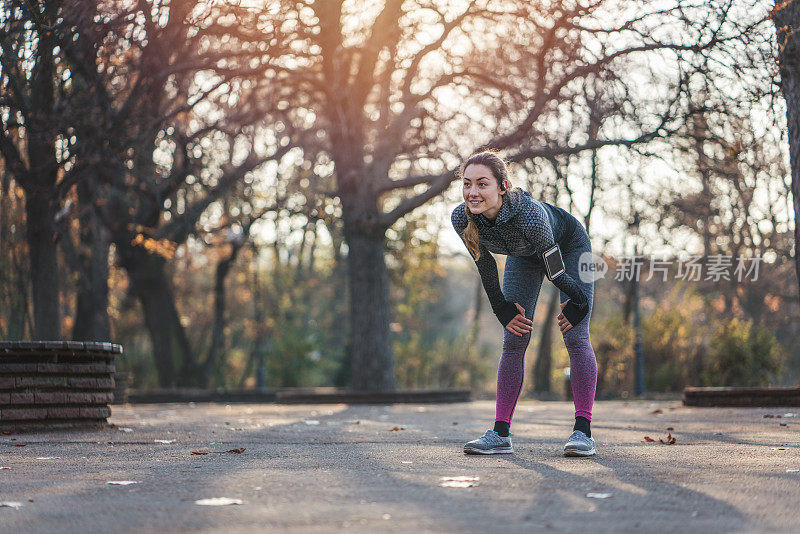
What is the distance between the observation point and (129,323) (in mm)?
29984

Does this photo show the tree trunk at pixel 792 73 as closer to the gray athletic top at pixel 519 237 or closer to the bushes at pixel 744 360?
the gray athletic top at pixel 519 237

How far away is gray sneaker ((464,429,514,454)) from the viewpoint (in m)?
5.69

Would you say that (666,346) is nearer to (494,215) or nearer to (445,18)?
(445,18)

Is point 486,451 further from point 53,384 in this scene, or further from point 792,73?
point 792,73

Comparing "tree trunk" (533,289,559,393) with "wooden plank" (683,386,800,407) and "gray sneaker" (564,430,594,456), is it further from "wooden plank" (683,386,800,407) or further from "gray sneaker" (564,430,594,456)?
"gray sneaker" (564,430,594,456)

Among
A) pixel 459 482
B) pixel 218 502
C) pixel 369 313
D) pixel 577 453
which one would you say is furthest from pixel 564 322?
pixel 369 313

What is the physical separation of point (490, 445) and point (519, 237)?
124cm

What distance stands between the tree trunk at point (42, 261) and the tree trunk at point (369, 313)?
4959mm

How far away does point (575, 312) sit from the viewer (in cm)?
555

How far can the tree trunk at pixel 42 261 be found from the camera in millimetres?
13383

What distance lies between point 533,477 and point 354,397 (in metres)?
10.9

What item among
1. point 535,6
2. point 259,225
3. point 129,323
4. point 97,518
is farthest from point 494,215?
point 129,323

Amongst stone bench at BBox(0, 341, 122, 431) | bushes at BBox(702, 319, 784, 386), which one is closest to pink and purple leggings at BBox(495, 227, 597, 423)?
stone bench at BBox(0, 341, 122, 431)

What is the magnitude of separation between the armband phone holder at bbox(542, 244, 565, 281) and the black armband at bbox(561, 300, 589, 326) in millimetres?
332
